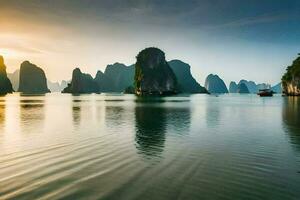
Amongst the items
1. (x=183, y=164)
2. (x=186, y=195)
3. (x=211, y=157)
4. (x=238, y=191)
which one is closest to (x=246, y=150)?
(x=211, y=157)

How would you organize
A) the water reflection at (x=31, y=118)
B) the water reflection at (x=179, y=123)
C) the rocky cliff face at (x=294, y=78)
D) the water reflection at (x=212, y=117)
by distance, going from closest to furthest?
the water reflection at (x=179, y=123), the water reflection at (x=31, y=118), the water reflection at (x=212, y=117), the rocky cliff face at (x=294, y=78)

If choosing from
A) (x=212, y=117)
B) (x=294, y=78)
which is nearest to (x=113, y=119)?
(x=212, y=117)

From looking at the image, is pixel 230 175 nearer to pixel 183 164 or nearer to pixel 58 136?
pixel 183 164

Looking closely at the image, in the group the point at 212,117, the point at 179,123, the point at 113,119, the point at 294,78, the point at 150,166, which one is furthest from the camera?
the point at 294,78

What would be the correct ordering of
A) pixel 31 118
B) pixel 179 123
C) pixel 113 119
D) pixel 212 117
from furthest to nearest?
pixel 212 117, pixel 31 118, pixel 113 119, pixel 179 123

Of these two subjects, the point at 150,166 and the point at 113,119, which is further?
the point at 113,119

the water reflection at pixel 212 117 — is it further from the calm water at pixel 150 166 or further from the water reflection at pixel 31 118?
the water reflection at pixel 31 118

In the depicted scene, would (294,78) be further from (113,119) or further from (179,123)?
(179,123)

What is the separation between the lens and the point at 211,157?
21.7 m

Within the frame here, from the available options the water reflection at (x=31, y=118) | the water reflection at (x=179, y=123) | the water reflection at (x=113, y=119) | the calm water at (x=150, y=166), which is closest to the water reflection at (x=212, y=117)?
the water reflection at (x=179, y=123)

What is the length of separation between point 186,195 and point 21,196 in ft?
23.1

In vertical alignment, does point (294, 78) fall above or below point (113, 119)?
above

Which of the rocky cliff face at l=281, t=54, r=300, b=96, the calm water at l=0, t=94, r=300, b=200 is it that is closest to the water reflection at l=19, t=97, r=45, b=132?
the calm water at l=0, t=94, r=300, b=200

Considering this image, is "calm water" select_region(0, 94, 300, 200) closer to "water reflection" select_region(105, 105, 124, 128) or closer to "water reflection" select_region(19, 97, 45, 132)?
"water reflection" select_region(19, 97, 45, 132)
